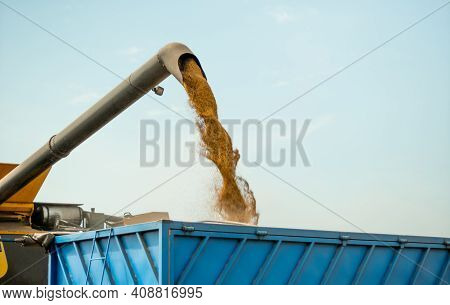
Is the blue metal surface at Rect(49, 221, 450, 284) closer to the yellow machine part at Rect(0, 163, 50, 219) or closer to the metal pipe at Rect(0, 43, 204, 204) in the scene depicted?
the metal pipe at Rect(0, 43, 204, 204)

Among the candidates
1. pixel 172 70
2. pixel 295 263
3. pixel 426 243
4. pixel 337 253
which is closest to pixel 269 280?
pixel 295 263

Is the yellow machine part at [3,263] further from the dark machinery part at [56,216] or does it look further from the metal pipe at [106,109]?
the dark machinery part at [56,216]

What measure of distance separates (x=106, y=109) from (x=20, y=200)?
4038 millimetres

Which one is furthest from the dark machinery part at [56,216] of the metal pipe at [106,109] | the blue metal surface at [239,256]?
the blue metal surface at [239,256]

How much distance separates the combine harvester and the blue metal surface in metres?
0.01

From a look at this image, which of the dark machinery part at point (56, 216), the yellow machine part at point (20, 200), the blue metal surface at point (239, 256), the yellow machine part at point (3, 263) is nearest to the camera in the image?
the blue metal surface at point (239, 256)

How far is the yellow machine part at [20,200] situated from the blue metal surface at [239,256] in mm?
4065

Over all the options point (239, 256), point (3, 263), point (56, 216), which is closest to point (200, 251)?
point (239, 256)

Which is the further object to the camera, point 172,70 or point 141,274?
Answer: point 172,70

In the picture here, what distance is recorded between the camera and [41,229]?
12.4 m

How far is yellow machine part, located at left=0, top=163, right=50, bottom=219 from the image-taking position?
12164 millimetres

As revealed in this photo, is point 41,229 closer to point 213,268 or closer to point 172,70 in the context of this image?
point 172,70

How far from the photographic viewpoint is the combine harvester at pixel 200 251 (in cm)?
634
